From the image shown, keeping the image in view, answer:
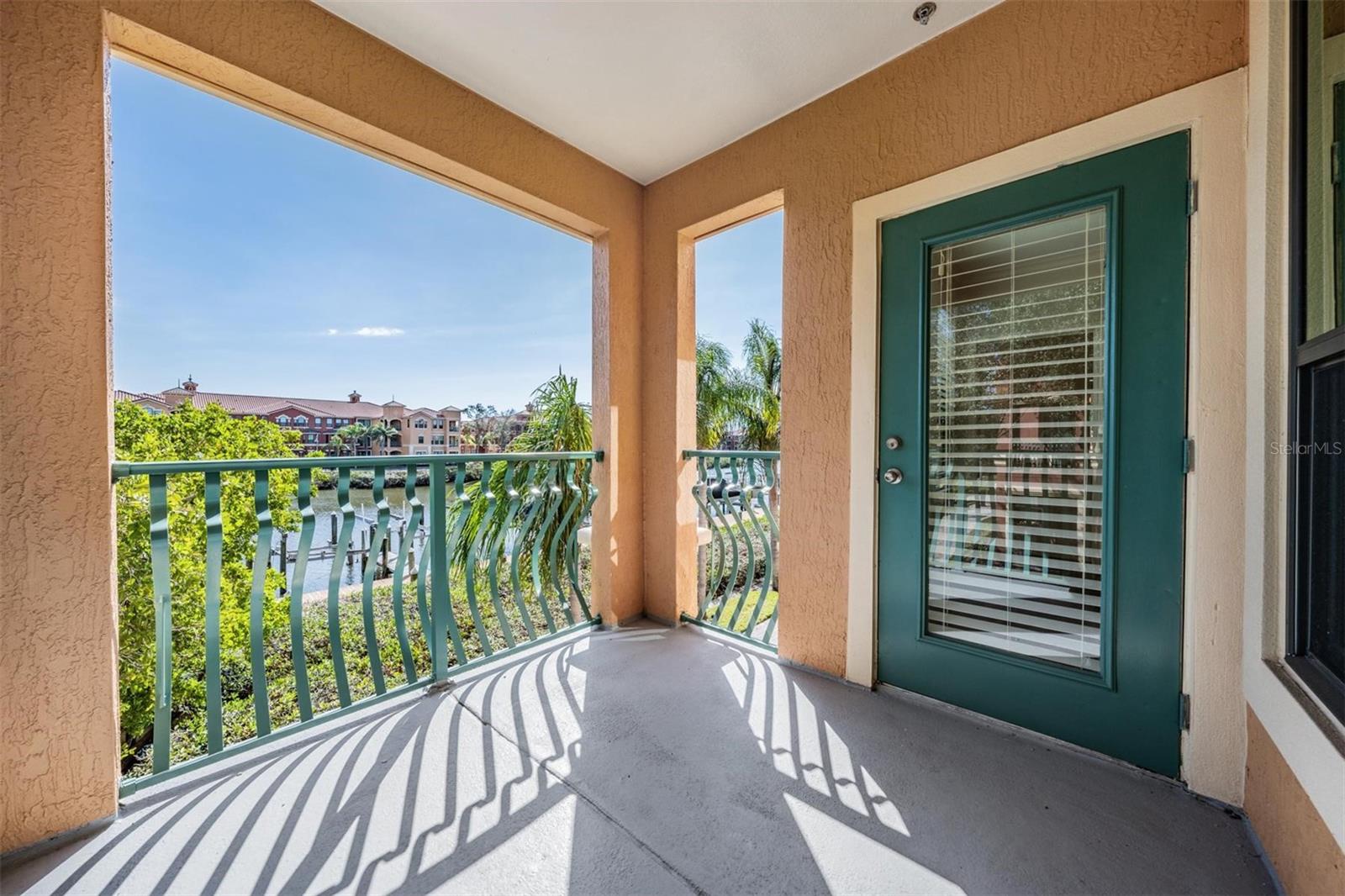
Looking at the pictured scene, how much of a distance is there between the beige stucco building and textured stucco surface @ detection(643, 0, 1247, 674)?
0.04 ft

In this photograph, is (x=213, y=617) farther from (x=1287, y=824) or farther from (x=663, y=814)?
(x=1287, y=824)

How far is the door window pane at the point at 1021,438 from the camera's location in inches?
65.1

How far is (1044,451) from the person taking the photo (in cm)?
173

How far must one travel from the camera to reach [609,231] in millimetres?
2824

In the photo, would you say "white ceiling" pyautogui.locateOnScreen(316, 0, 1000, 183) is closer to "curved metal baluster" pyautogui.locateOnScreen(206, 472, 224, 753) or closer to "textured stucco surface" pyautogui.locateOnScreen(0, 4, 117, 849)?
"textured stucco surface" pyautogui.locateOnScreen(0, 4, 117, 849)

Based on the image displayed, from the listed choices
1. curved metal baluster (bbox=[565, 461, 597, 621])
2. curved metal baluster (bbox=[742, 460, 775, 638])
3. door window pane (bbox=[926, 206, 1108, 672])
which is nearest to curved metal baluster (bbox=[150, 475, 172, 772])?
curved metal baluster (bbox=[565, 461, 597, 621])

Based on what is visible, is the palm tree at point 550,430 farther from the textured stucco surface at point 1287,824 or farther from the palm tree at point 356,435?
the textured stucco surface at point 1287,824

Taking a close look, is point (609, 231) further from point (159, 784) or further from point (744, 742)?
point (159, 784)

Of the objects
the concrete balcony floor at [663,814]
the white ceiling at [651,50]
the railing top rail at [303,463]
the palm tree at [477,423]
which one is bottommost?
the concrete balcony floor at [663,814]

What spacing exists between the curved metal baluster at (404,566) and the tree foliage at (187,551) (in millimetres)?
2073

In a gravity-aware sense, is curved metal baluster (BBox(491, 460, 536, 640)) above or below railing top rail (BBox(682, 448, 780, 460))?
below

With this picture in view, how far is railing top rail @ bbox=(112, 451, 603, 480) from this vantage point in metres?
1.45

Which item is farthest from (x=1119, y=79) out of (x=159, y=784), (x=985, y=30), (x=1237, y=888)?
(x=159, y=784)

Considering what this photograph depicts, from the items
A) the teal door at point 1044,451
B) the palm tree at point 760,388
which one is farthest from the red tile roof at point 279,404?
the palm tree at point 760,388
